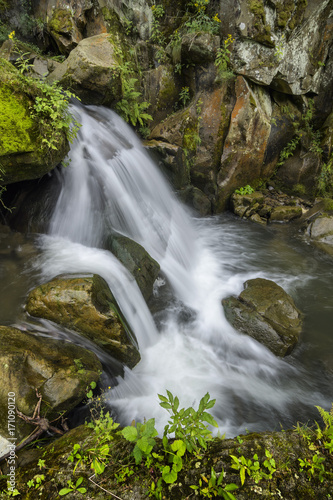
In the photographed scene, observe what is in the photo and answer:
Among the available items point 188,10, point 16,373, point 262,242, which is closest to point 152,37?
point 188,10

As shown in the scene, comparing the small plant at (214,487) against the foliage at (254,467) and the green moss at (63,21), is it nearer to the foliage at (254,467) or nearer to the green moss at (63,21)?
the foliage at (254,467)

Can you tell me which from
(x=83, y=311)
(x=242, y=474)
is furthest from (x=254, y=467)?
(x=83, y=311)

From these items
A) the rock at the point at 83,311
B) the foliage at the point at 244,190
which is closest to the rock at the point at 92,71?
the foliage at the point at 244,190

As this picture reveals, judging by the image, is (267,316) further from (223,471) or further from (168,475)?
(168,475)

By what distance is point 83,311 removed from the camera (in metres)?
3.39

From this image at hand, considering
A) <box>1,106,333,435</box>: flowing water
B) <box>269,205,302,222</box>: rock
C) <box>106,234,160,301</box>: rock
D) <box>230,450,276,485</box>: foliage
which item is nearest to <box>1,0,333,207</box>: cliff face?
<box>1,106,333,435</box>: flowing water

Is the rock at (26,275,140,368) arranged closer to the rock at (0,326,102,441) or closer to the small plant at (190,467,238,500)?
the rock at (0,326,102,441)

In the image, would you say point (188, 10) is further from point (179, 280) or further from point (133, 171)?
point (179, 280)

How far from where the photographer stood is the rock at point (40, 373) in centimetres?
239

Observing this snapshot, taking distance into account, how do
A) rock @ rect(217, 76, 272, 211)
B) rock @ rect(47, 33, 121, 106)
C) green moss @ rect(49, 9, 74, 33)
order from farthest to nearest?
rock @ rect(217, 76, 272, 211)
green moss @ rect(49, 9, 74, 33)
rock @ rect(47, 33, 121, 106)

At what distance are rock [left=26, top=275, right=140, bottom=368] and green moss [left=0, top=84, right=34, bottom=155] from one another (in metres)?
2.17

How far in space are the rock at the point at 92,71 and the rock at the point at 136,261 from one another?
4102 mm

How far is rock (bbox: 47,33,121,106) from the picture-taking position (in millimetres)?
6203

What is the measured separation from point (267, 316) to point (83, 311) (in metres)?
3.08
